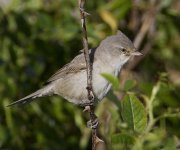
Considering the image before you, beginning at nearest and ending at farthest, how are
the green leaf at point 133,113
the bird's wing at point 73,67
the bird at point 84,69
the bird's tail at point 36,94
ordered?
the green leaf at point 133,113 → the bird at point 84,69 → the bird's wing at point 73,67 → the bird's tail at point 36,94

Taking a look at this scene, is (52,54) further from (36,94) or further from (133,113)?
(133,113)

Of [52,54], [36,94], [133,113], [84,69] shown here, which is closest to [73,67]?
[84,69]

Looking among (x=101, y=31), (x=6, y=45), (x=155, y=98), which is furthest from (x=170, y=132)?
(x=6, y=45)

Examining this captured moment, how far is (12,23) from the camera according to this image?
5250mm

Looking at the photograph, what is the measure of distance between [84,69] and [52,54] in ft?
2.58

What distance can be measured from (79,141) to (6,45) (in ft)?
3.94

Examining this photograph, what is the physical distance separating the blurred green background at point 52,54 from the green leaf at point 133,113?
1386mm

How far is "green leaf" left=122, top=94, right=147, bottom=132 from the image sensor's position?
10.2 feet

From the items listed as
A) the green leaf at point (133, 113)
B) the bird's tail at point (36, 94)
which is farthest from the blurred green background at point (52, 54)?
the green leaf at point (133, 113)

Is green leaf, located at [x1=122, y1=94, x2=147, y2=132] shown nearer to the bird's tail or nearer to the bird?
the bird

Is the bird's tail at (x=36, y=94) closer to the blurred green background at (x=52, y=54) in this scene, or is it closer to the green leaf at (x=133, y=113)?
the blurred green background at (x=52, y=54)

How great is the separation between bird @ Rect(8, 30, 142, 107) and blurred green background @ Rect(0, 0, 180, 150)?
0.22m

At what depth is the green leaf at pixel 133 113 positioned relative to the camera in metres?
3.11

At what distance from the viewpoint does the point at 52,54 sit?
5.22 meters
